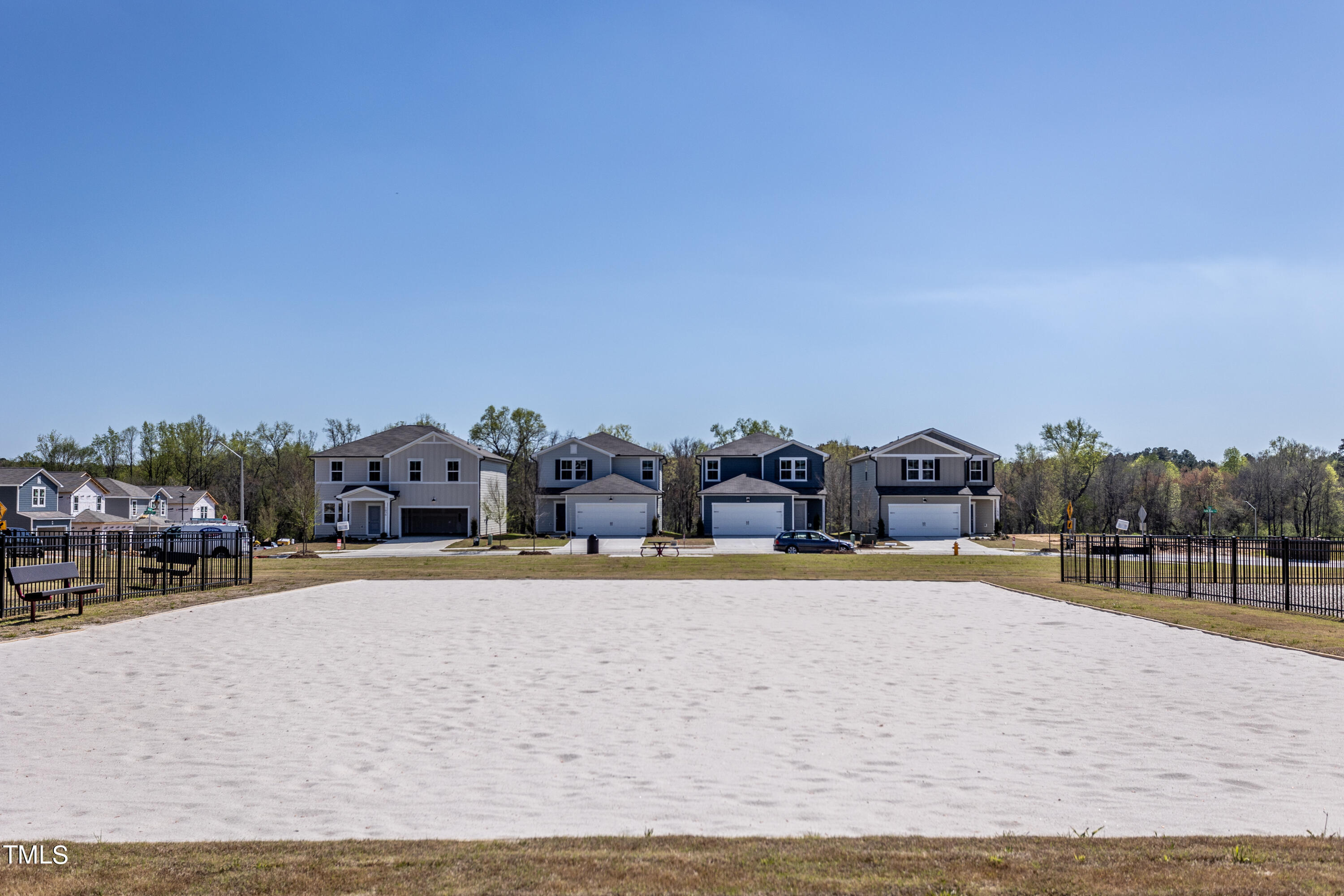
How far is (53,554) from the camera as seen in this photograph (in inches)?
1640

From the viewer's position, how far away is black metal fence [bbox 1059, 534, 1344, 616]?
21906 millimetres

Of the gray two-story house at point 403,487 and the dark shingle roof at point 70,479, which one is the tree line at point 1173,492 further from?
the dark shingle roof at point 70,479

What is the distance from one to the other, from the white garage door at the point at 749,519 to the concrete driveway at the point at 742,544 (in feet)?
1.46

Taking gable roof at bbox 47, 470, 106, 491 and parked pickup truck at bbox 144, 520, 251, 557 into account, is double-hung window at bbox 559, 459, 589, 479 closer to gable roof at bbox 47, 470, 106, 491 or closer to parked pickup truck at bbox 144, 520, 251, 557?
parked pickup truck at bbox 144, 520, 251, 557

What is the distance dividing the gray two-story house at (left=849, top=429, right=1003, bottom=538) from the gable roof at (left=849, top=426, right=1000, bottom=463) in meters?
0.05

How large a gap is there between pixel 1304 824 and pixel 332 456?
65.3 metres

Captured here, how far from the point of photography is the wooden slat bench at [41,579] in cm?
→ 1794

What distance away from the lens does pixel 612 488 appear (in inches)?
2484

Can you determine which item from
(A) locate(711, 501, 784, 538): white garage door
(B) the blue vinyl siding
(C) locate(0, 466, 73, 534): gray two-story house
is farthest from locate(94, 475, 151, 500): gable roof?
(B) the blue vinyl siding

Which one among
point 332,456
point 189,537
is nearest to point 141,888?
point 189,537

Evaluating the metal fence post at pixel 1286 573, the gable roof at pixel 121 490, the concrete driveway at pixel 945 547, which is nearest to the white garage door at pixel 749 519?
the concrete driveway at pixel 945 547

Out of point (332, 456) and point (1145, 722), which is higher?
point (332, 456)

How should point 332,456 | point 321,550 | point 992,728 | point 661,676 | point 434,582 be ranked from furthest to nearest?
point 332,456
point 321,550
point 434,582
point 661,676
point 992,728

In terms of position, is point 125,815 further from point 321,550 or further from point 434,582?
point 321,550
